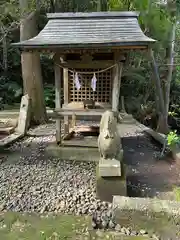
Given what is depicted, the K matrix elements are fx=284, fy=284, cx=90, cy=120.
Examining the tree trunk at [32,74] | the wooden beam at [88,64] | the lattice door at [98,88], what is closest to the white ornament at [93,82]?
the wooden beam at [88,64]

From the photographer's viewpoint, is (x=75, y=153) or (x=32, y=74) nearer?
(x=75, y=153)

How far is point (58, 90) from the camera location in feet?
22.5

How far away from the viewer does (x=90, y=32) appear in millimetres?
6684

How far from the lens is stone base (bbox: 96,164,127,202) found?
457cm

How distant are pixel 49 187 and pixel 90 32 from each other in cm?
372

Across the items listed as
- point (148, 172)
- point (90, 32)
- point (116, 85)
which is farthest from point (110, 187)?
point (90, 32)

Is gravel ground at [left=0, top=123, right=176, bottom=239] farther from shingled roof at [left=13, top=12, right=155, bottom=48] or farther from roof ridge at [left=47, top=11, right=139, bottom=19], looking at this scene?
roof ridge at [left=47, top=11, right=139, bottom=19]

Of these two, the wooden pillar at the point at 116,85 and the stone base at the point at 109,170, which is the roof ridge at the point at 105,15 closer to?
the wooden pillar at the point at 116,85

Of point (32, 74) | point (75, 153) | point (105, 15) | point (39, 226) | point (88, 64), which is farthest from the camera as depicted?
point (32, 74)

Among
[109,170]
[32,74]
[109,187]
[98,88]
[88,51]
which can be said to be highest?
[88,51]

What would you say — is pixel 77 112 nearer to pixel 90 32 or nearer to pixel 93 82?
pixel 93 82

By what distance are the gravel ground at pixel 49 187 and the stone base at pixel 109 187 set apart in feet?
0.40

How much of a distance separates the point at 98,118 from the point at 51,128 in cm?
328

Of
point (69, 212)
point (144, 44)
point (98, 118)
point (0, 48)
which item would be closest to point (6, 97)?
point (0, 48)
